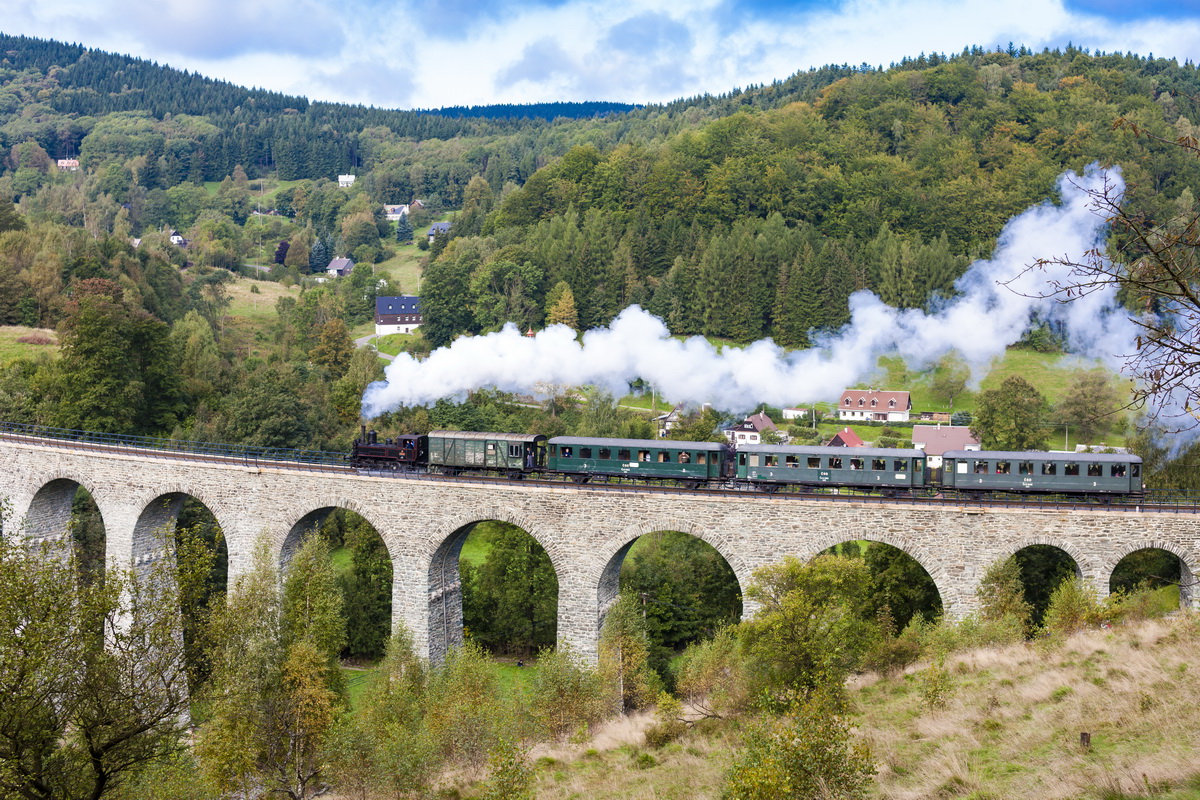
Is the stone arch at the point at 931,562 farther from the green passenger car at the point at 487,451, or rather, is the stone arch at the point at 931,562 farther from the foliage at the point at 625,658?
the green passenger car at the point at 487,451

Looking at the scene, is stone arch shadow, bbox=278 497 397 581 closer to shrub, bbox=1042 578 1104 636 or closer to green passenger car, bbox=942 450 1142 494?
green passenger car, bbox=942 450 1142 494

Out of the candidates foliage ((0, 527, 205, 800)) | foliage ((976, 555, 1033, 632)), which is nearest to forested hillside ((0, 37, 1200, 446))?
foliage ((976, 555, 1033, 632))

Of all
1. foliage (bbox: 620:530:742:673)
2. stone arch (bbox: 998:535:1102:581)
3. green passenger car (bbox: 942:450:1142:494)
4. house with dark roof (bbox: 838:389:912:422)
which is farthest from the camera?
house with dark roof (bbox: 838:389:912:422)

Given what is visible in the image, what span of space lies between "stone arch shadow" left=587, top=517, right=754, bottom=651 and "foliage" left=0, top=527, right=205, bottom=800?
20.9 meters

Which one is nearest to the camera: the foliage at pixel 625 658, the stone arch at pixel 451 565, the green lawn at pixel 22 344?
the foliage at pixel 625 658

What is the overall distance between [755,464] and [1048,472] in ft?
41.5

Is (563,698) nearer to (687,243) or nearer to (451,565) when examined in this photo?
(451,565)

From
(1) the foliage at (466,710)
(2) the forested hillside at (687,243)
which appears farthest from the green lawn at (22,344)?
(1) the foliage at (466,710)

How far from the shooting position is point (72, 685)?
22719mm

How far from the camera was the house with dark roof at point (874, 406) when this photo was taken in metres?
77.9

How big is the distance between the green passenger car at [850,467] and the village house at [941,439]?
27191 millimetres

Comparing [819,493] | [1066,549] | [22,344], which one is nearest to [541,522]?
[819,493]

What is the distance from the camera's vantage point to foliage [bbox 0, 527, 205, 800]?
2117 cm

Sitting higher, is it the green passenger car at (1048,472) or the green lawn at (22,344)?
the green lawn at (22,344)
